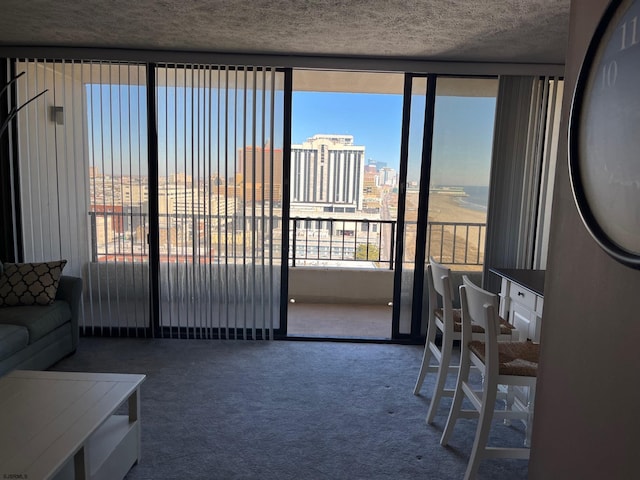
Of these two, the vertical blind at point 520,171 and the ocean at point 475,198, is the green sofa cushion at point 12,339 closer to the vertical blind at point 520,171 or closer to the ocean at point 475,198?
the ocean at point 475,198

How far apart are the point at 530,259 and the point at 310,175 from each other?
3.07 meters

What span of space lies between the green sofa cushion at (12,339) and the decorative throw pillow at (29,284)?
398 millimetres

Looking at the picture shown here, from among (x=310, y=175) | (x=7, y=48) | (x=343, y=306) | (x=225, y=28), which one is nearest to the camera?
(x=225, y=28)

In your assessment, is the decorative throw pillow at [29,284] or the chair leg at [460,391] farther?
the decorative throw pillow at [29,284]

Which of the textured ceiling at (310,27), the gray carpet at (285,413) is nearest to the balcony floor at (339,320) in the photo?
the gray carpet at (285,413)

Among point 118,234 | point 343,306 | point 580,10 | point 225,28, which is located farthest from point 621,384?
point 343,306

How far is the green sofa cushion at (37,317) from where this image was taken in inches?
124

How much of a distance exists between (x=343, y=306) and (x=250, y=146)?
236 centimetres

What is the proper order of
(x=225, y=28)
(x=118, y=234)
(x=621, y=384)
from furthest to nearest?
(x=118, y=234) → (x=225, y=28) → (x=621, y=384)

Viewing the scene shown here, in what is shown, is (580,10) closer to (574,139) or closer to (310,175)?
(574,139)

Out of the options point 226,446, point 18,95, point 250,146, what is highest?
point 18,95

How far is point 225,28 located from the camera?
3.18 metres

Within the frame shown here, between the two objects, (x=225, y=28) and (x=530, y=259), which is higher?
(x=225, y=28)

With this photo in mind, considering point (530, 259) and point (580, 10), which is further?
point (530, 259)
